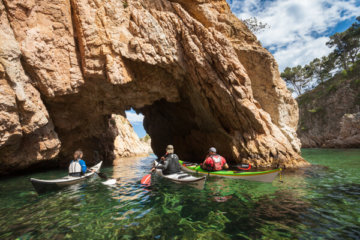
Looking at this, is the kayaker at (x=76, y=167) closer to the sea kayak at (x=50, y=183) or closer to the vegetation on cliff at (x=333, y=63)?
the sea kayak at (x=50, y=183)

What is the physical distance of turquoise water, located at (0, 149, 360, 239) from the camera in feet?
11.9

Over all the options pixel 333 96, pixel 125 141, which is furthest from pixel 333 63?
pixel 125 141

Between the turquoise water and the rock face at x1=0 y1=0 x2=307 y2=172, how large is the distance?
4.83 m

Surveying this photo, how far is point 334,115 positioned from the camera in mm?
36125

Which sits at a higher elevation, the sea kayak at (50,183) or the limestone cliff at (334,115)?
the limestone cliff at (334,115)

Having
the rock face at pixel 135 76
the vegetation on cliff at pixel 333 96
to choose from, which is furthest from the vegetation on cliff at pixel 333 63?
the rock face at pixel 135 76

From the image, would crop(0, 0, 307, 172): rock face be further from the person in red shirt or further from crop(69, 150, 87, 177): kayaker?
the person in red shirt

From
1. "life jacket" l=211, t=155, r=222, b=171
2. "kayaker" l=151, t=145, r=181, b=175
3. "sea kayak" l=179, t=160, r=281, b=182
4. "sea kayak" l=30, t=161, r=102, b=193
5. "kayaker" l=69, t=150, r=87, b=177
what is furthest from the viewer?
"life jacket" l=211, t=155, r=222, b=171

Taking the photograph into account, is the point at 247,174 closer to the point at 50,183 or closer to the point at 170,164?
the point at 170,164

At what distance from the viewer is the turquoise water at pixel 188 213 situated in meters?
3.63

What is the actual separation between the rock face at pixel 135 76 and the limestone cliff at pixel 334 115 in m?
19.4

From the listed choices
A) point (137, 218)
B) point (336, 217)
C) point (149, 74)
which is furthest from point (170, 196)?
point (149, 74)

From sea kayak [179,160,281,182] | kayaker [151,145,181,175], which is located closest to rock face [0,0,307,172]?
sea kayak [179,160,281,182]

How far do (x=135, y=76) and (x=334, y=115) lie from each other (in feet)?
136
